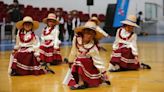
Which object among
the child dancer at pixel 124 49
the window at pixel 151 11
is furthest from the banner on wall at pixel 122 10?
the window at pixel 151 11

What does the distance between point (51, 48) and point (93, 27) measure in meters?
3.18

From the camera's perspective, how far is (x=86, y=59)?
5.59m

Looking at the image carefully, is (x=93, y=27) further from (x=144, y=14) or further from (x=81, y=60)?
(x=144, y=14)

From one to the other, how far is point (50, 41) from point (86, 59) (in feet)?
9.93

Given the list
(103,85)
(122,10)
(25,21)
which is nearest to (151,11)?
(122,10)

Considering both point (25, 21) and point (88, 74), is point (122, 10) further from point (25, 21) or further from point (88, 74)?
point (88, 74)

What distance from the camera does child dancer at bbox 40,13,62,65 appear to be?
332 inches

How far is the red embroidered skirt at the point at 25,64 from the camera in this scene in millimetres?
6895

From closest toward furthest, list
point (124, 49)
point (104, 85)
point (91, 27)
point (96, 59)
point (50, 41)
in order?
point (91, 27)
point (96, 59)
point (104, 85)
point (124, 49)
point (50, 41)

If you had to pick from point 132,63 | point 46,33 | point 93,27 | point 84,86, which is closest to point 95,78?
point 84,86

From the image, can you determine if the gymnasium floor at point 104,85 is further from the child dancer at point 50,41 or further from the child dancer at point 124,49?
the child dancer at point 50,41

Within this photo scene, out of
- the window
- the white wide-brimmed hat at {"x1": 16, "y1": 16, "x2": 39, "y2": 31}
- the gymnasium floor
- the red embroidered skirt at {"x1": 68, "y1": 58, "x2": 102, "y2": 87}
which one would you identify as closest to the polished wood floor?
the gymnasium floor

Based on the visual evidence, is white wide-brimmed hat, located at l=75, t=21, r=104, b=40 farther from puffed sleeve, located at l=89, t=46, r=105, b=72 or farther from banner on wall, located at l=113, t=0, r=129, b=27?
banner on wall, located at l=113, t=0, r=129, b=27

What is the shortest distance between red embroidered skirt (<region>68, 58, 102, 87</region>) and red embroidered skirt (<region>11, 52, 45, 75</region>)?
1.51m
